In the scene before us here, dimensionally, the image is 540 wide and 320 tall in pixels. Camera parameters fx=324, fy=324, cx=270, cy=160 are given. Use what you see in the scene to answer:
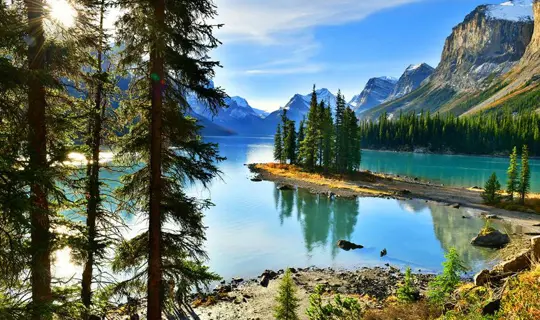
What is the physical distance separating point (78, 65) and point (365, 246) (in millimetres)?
28638

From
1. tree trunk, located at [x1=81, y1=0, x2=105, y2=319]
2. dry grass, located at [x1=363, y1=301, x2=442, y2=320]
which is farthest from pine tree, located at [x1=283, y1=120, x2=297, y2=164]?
dry grass, located at [x1=363, y1=301, x2=442, y2=320]

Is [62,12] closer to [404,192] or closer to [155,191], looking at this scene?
[155,191]

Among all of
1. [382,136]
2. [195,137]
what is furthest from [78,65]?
[382,136]

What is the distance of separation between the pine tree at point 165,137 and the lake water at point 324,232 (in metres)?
9.91

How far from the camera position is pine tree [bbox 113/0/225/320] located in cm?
857

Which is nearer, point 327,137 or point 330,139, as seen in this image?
point 327,137

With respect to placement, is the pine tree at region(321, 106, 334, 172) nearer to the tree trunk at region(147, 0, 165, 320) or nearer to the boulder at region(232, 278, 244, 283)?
the boulder at region(232, 278, 244, 283)

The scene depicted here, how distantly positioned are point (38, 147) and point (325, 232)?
31.3 m

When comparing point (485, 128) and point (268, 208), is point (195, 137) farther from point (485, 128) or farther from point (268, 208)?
point (485, 128)

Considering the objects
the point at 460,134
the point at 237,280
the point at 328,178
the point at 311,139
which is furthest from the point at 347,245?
the point at 460,134

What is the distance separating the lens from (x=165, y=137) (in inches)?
369

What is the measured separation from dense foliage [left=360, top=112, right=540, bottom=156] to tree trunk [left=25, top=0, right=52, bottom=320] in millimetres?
167923

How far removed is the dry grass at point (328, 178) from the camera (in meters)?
58.7

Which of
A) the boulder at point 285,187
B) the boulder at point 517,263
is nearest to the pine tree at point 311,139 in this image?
the boulder at point 285,187
